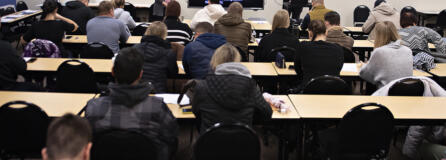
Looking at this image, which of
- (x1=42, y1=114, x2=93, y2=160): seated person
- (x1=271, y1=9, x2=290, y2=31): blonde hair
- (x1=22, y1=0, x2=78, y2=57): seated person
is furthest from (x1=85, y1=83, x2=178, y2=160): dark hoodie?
(x1=22, y1=0, x2=78, y2=57): seated person

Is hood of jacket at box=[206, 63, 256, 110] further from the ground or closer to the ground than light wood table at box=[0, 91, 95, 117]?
further from the ground

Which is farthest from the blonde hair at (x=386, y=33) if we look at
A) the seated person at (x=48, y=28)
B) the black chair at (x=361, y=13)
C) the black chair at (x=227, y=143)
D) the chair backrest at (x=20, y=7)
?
the chair backrest at (x=20, y=7)

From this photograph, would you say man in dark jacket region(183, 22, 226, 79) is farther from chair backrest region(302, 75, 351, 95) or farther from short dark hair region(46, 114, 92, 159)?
short dark hair region(46, 114, 92, 159)

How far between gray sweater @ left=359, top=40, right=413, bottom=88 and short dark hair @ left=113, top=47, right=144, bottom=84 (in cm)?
249

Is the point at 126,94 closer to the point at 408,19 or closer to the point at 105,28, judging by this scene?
the point at 105,28

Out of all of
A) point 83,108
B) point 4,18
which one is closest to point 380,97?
point 83,108

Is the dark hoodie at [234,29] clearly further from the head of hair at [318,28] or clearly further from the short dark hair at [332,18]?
the head of hair at [318,28]

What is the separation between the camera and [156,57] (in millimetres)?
3922

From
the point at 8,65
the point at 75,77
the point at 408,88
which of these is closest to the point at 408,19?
the point at 408,88

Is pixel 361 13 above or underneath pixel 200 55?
underneath

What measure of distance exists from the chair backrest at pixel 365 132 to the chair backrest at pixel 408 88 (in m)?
0.86

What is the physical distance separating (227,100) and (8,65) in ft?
7.67

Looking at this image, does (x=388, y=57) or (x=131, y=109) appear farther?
(x=388, y=57)

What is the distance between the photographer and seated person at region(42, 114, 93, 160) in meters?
1.88
